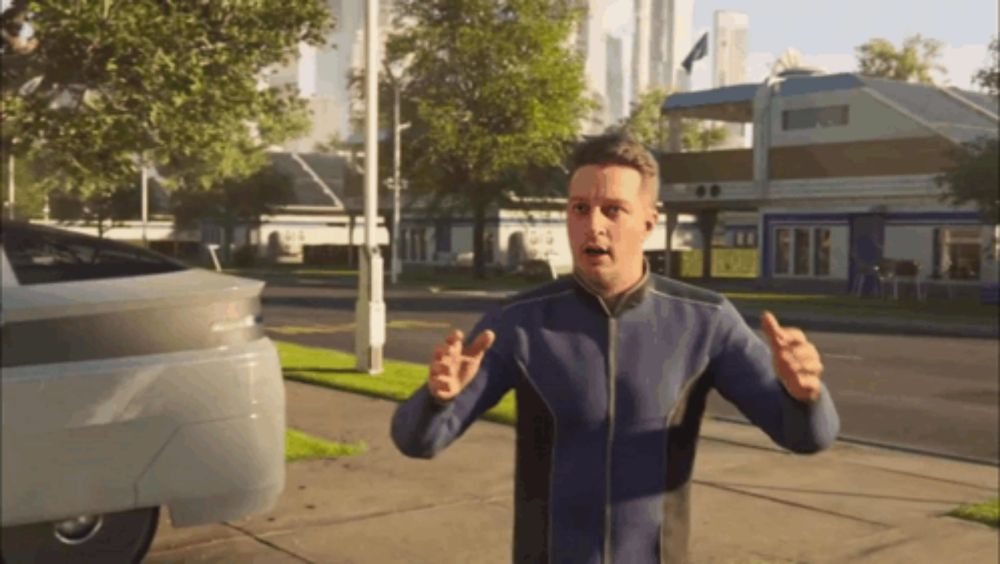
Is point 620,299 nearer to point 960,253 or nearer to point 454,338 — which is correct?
point 454,338

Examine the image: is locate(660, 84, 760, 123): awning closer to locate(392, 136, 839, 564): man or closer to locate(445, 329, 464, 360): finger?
locate(392, 136, 839, 564): man

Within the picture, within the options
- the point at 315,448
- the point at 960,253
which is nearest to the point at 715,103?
the point at 960,253

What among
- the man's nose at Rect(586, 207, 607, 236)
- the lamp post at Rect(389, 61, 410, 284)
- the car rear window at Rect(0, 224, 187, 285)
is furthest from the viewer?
the lamp post at Rect(389, 61, 410, 284)

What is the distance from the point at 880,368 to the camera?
16953 mm

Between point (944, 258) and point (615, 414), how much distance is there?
Result: 37.7 metres

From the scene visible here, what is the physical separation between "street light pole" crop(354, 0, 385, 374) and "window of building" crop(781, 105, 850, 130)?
93.5 ft

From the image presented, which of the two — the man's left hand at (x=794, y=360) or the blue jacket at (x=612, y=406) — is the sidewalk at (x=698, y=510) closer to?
the blue jacket at (x=612, y=406)

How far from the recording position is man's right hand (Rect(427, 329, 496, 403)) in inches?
93.0

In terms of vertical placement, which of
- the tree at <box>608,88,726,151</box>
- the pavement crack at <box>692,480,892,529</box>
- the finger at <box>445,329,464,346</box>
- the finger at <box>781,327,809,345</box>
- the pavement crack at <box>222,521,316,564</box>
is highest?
the tree at <box>608,88,726,151</box>

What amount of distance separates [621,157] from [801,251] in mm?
40324

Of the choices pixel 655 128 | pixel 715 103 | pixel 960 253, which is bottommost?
pixel 960 253

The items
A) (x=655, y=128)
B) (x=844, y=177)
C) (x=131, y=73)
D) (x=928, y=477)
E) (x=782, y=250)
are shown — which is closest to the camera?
(x=928, y=477)

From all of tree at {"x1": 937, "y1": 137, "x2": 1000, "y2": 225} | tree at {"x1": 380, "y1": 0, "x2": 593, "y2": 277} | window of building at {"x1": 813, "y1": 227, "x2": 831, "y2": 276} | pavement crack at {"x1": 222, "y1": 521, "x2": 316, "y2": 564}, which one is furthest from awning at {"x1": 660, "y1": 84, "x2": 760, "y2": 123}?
pavement crack at {"x1": 222, "y1": 521, "x2": 316, "y2": 564}

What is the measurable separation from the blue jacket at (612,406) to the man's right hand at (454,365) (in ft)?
0.24
